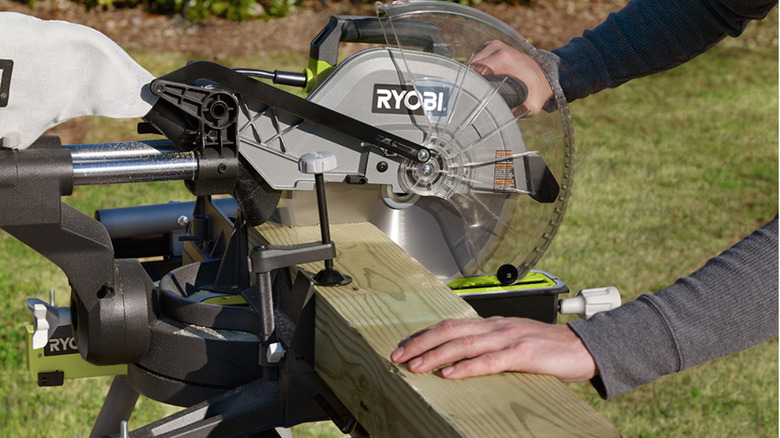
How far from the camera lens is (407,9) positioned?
2.12 m

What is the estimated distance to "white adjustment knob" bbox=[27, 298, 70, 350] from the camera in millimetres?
2098

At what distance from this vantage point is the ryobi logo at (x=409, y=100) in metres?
2.01

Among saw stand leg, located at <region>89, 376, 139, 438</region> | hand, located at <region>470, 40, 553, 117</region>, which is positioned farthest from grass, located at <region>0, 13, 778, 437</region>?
hand, located at <region>470, 40, 553, 117</region>

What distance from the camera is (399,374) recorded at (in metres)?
1.50

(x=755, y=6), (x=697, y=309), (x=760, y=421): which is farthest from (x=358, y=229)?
(x=760, y=421)

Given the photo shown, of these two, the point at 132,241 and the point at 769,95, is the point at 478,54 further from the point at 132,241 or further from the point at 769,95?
the point at 769,95

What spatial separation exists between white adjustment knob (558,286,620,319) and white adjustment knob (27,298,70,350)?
1.25m

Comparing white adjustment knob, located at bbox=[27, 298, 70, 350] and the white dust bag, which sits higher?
the white dust bag

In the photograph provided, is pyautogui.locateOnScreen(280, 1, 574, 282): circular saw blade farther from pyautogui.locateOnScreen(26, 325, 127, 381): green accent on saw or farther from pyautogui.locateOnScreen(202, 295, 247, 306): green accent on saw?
pyautogui.locateOnScreen(26, 325, 127, 381): green accent on saw

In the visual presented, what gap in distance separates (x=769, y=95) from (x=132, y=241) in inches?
328

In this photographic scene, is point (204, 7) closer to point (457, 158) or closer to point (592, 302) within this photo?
point (457, 158)

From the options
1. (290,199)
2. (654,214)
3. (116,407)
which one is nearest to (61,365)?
(116,407)

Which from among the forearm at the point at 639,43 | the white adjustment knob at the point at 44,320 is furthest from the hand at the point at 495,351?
the forearm at the point at 639,43

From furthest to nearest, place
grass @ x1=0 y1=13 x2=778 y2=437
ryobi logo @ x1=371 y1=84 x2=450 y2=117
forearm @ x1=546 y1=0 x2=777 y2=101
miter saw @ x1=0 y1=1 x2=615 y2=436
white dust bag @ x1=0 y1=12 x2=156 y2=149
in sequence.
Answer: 1. grass @ x1=0 y1=13 x2=778 y2=437
2. forearm @ x1=546 y1=0 x2=777 y2=101
3. ryobi logo @ x1=371 y1=84 x2=450 y2=117
4. miter saw @ x1=0 y1=1 x2=615 y2=436
5. white dust bag @ x1=0 y1=12 x2=156 y2=149
